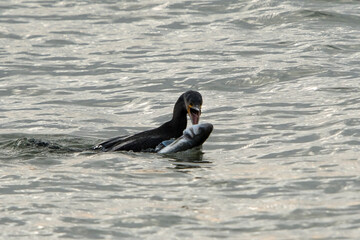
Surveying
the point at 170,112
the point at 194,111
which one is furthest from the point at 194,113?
the point at 170,112

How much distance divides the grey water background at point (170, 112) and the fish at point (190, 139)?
0.15 meters

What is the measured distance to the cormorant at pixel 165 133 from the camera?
39.2ft

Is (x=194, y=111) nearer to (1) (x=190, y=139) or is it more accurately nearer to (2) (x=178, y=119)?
(2) (x=178, y=119)

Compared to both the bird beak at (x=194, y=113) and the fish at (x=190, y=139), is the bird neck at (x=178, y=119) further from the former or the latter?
the fish at (x=190, y=139)

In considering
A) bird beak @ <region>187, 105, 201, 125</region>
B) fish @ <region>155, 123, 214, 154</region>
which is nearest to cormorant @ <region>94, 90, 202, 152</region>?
bird beak @ <region>187, 105, 201, 125</region>

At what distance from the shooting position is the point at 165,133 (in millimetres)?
12297

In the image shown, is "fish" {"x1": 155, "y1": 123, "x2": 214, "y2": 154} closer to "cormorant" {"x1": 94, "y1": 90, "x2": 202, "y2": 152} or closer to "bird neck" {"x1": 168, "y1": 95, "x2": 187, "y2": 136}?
"cormorant" {"x1": 94, "y1": 90, "x2": 202, "y2": 152}

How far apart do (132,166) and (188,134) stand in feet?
2.87

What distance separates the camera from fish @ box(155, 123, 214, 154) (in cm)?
1164

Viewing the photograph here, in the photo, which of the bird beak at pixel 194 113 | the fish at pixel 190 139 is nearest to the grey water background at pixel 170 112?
the fish at pixel 190 139

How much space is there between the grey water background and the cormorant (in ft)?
0.70

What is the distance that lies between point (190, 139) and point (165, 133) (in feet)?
2.28

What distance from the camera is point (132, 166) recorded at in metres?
11.3

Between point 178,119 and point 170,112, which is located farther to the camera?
point 170,112
